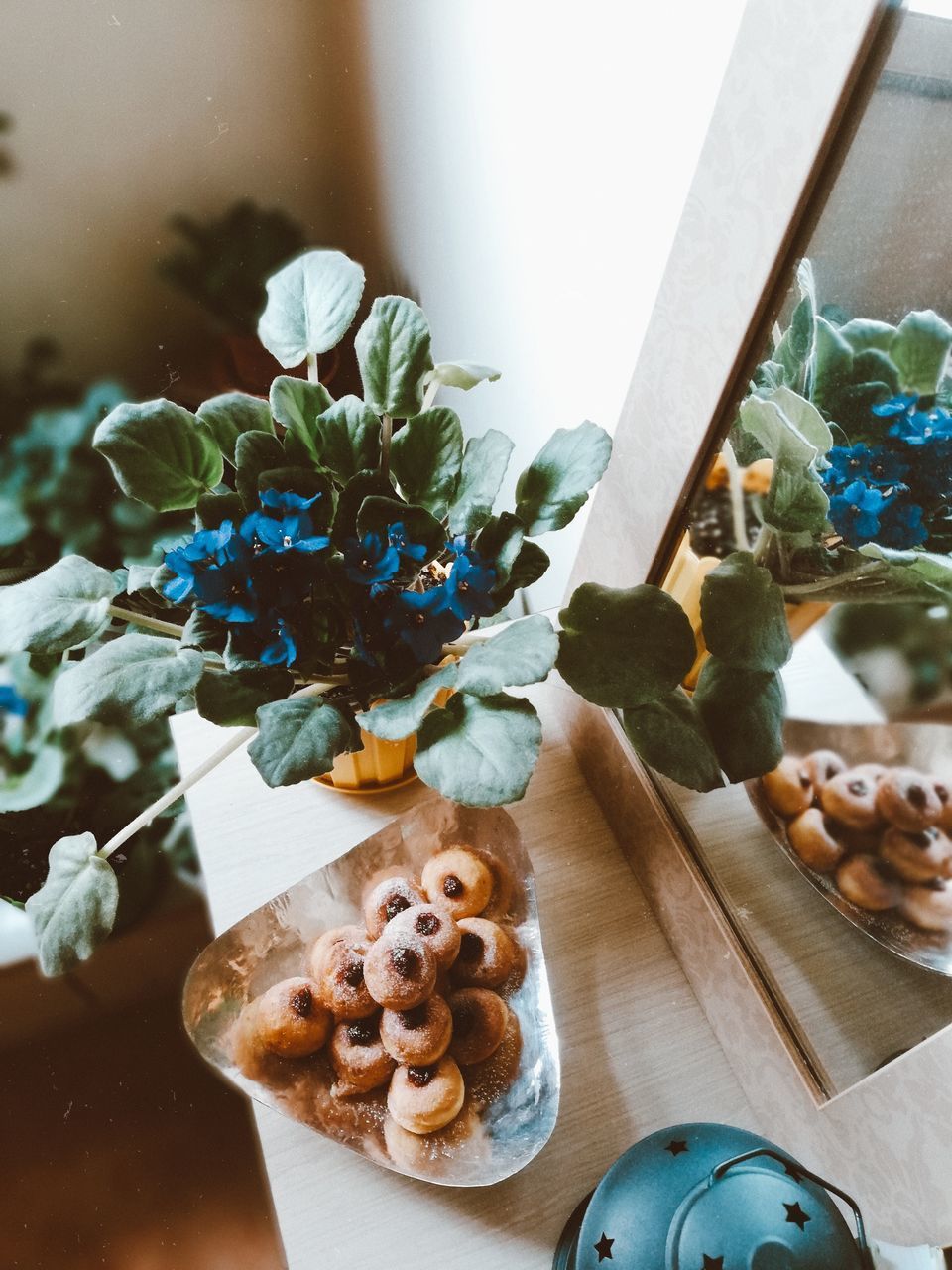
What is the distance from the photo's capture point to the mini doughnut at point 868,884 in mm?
544

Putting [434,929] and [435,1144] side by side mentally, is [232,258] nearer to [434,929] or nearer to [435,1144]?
[434,929]

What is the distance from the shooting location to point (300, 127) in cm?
127

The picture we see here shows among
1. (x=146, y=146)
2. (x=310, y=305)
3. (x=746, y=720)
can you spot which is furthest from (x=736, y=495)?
(x=146, y=146)

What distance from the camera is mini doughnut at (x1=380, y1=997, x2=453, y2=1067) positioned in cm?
62

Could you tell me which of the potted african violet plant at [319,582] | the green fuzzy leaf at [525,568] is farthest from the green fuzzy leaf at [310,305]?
the green fuzzy leaf at [525,568]

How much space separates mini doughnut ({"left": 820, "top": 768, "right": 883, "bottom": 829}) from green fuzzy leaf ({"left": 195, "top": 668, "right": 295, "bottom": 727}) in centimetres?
39

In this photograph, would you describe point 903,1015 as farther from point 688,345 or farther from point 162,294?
point 162,294

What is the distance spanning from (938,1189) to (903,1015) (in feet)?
0.31

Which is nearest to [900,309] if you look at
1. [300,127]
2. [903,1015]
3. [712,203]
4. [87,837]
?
[712,203]

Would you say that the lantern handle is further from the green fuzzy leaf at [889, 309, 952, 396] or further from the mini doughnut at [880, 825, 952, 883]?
the green fuzzy leaf at [889, 309, 952, 396]

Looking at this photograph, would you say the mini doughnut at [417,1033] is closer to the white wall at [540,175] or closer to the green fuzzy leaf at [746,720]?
the green fuzzy leaf at [746,720]

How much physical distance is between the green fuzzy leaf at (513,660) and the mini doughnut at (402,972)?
198 mm

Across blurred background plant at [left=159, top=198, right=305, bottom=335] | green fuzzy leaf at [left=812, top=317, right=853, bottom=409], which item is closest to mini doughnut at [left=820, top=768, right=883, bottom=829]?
green fuzzy leaf at [left=812, top=317, right=853, bottom=409]

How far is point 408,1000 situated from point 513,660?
260 millimetres
